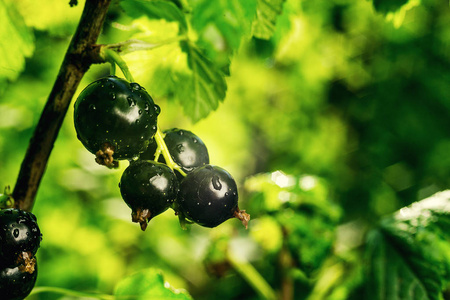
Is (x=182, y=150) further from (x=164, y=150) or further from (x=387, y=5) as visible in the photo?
(x=387, y=5)

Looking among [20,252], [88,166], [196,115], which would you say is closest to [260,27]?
[196,115]

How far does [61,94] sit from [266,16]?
36cm

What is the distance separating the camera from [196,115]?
2.51 ft

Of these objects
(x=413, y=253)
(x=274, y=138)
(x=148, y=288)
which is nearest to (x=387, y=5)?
(x=413, y=253)

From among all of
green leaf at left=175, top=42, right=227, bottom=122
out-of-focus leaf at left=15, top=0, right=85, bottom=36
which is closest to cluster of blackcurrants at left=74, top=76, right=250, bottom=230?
green leaf at left=175, top=42, right=227, bottom=122

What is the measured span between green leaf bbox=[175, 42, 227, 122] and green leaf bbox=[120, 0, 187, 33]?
5cm

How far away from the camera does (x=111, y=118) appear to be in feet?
1.55

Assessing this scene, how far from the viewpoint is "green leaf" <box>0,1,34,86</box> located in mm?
673

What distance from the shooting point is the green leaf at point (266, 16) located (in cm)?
65

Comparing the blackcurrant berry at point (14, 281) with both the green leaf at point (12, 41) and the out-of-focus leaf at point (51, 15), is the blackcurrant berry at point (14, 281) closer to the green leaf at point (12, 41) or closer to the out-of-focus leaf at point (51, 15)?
the green leaf at point (12, 41)

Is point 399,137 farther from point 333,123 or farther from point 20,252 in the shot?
point 20,252

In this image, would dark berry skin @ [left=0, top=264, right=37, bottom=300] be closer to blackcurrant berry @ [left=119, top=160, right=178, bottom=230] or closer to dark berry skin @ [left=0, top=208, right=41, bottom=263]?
dark berry skin @ [left=0, top=208, right=41, bottom=263]

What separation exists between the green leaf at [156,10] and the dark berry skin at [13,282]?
0.47 meters

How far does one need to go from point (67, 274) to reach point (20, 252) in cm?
139
